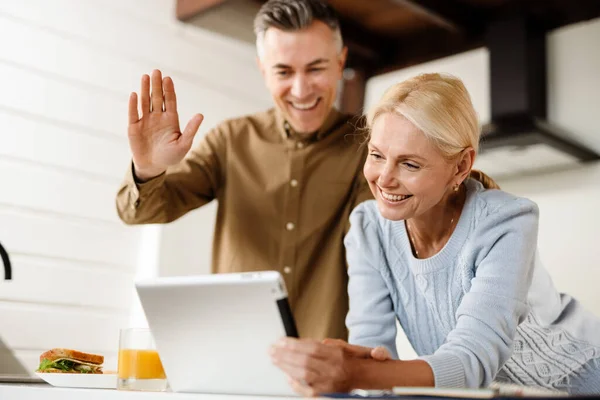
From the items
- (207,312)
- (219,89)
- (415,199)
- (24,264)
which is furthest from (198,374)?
(219,89)

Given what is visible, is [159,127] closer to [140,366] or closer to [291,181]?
[291,181]

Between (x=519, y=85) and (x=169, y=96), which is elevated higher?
(x=519, y=85)

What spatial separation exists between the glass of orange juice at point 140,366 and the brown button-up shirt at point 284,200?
0.70 m

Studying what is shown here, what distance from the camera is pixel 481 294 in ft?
3.81

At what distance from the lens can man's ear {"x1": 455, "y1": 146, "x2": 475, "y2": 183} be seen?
1.32 meters

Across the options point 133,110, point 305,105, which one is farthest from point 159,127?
point 305,105

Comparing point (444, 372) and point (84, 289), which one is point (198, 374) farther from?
point (84, 289)

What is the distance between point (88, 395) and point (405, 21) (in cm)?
271

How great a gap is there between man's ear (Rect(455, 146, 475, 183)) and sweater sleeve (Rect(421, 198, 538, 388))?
10 centimetres

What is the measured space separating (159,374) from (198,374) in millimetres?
199

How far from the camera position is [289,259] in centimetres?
→ 196

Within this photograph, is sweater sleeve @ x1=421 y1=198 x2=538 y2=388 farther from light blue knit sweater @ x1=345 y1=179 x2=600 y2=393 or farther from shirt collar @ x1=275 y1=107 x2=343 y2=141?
shirt collar @ x1=275 y1=107 x2=343 y2=141

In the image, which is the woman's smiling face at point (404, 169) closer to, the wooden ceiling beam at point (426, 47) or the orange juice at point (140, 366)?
the orange juice at point (140, 366)

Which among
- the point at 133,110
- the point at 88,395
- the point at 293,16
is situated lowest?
the point at 88,395
